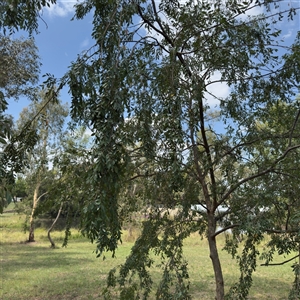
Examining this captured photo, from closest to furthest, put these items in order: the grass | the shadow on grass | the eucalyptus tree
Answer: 1. the eucalyptus tree
2. the grass
3. the shadow on grass

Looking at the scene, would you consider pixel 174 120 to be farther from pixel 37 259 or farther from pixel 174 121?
pixel 37 259

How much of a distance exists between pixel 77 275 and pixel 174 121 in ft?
21.6

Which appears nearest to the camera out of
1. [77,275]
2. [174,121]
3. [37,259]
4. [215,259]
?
[174,121]

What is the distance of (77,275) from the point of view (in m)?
7.45

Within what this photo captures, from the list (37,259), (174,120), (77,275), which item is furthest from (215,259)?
(37,259)

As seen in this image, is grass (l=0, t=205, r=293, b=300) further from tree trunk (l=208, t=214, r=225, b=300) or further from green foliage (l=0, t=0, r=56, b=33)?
green foliage (l=0, t=0, r=56, b=33)

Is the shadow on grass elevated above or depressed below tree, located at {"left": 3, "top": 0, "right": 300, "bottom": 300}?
below

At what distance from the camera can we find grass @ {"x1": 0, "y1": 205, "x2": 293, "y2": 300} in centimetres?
586

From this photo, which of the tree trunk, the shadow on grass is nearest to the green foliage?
the tree trunk

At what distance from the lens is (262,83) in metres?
3.08

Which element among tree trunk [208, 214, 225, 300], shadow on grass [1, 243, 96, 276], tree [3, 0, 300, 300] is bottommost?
shadow on grass [1, 243, 96, 276]

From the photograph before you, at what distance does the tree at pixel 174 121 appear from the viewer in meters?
1.46

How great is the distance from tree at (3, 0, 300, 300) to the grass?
→ 2.61 metres

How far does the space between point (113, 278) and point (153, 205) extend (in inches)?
30.6
